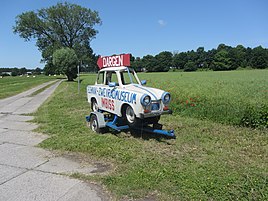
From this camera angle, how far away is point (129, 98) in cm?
510

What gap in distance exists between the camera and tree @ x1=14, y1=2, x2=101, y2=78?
4719 cm

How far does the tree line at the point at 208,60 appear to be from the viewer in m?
83.1

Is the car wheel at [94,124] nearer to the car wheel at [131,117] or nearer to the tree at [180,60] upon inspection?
the car wheel at [131,117]

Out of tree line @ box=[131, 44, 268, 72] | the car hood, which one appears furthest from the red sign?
tree line @ box=[131, 44, 268, 72]

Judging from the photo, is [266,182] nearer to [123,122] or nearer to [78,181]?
A: [78,181]

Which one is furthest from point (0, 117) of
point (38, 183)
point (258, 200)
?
point (258, 200)

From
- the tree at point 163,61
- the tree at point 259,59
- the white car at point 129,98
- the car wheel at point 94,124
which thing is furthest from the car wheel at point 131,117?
the tree at point 163,61

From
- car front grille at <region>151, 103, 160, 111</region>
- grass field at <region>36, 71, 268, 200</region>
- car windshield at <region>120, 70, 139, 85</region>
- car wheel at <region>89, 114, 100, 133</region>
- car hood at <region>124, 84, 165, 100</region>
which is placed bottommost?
grass field at <region>36, 71, 268, 200</region>

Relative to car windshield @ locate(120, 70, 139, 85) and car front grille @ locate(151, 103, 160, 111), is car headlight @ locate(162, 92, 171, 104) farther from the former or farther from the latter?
car windshield @ locate(120, 70, 139, 85)

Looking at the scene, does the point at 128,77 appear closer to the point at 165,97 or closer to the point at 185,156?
the point at 165,97

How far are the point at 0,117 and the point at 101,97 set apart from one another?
565cm

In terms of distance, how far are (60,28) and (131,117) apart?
49.3 metres

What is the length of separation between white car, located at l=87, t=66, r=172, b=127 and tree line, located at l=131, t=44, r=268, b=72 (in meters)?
74.4

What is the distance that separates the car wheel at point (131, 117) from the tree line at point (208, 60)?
2975 inches
